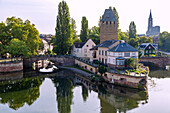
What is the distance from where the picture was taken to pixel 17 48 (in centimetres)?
6681

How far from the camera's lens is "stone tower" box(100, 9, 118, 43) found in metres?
70.1

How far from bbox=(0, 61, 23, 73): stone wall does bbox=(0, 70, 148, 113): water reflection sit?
41.4ft

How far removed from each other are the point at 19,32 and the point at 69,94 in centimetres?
4172

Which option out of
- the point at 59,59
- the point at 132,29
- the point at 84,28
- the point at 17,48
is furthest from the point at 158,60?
the point at 17,48

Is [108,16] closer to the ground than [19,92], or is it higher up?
higher up

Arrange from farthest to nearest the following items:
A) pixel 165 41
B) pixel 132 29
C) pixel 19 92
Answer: pixel 165 41
pixel 132 29
pixel 19 92

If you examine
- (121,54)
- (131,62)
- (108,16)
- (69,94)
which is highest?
(108,16)

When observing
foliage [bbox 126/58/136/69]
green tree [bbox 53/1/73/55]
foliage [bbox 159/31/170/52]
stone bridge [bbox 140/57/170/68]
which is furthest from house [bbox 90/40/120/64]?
foliage [bbox 159/31/170/52]

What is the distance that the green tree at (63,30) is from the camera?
75.3 metres

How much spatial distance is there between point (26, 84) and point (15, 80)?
6.35 meters

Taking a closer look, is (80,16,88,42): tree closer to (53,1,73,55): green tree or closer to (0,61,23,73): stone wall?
(53,1,73,55): green tree

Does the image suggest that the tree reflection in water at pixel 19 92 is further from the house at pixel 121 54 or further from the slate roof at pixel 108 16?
the slate roof at pixel 108 16

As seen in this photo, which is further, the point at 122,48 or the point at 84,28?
the point at 84,28

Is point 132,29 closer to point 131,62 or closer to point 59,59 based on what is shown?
point 59,59
